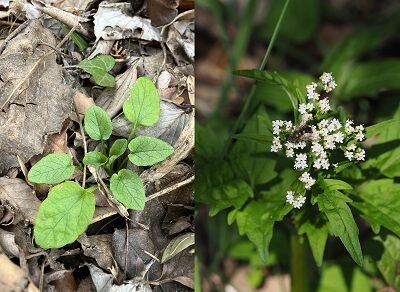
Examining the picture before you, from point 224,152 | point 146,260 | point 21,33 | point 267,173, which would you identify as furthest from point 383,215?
point 21,33

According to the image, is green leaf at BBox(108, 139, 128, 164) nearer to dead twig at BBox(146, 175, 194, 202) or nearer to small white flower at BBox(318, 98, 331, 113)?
dead twig at BBox(146, 175, 194, 202)

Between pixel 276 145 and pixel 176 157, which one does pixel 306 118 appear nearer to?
pixel 276 145

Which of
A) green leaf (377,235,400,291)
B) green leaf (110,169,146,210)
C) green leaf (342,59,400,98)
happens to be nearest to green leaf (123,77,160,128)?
green leaf (110,169,146,210)

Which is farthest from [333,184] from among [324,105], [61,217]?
[61,217]

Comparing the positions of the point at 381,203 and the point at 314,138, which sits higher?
the point at 314,138

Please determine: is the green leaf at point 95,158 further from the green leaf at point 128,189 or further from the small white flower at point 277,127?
the small white flower at point 277,127

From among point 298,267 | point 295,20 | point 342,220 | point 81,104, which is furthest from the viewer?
point 295,20
